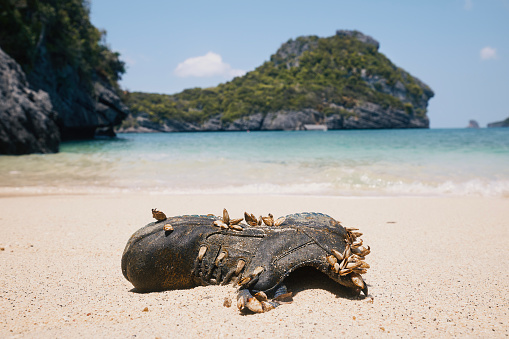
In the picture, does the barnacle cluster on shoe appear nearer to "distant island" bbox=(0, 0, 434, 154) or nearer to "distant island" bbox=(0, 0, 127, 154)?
"distant island" bbox=(0, 0, 127, 154)

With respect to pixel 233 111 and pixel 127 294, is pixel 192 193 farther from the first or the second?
pixel 233 111

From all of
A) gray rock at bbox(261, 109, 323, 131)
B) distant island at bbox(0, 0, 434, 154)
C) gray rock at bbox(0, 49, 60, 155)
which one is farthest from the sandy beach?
gray rock at bbox(261, 109, 323, 131)

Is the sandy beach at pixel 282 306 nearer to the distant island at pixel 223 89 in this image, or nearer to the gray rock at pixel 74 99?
the distant island at pixel 223 89

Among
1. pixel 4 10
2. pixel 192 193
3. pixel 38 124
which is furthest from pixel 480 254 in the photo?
pixel 4 10

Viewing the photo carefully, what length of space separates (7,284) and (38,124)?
1633cm

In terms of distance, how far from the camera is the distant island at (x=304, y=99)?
89.4 metres

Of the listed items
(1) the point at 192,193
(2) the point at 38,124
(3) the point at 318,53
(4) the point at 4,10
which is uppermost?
(3) the point at 318,53

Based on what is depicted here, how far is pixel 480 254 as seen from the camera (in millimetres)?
3252

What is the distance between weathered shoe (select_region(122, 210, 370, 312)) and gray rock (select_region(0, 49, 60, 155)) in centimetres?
1554

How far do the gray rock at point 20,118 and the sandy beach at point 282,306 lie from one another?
12.3 metres

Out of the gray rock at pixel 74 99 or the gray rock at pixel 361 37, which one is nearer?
the gray rock at pixel 74 99

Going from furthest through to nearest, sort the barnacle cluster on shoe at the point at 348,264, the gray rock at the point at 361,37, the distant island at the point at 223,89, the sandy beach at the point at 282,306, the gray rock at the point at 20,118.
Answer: the gray rock at the point at 361,37
the distant island at the point at 223,89
the gray rock at the point at 20,118
the barnacle cluster on shoe at the point at 348,264
the sandy beach at the point at 282,306

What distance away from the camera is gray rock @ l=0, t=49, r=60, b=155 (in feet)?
46.7

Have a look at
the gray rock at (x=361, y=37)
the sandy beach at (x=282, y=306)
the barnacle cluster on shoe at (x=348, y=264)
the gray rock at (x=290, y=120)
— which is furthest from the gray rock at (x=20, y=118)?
the gray rock at (x=361, y=37)
